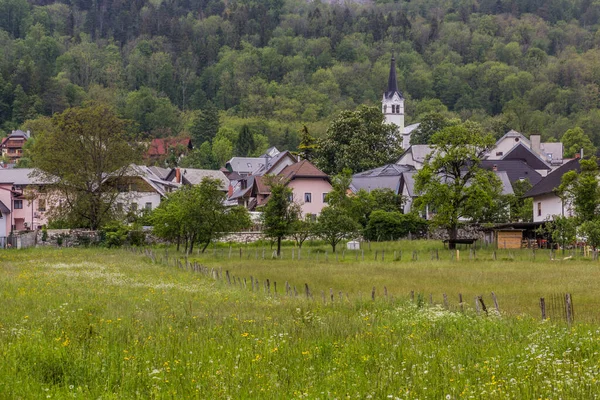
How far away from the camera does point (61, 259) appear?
47406 mm

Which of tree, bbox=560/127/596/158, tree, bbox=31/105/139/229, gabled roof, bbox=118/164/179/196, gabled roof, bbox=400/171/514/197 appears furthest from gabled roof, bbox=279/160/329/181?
tree, bbox=560/127/596/158

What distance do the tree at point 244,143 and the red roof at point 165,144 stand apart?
33.6 ft

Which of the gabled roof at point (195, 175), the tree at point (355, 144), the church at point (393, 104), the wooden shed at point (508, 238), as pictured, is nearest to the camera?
the wooden shed at point (508, 238)

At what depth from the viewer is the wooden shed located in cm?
6188

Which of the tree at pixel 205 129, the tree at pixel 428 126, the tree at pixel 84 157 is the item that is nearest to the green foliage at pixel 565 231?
the tree at pixel 84 157

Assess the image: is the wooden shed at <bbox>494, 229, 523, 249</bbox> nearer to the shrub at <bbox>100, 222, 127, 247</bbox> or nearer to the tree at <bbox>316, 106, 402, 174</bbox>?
the shrub at <bbox>100, 222, 127, 247</bbox>

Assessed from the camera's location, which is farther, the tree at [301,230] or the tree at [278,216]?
the tree at [301,230]

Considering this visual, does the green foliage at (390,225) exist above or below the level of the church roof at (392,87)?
below

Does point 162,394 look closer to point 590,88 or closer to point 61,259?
point 61,259

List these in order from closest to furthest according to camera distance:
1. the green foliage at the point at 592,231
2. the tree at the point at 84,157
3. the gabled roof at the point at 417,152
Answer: the green foliage at the point at 592,231, the tree at the point at 84,157, the gabled roof at the point at 417,152

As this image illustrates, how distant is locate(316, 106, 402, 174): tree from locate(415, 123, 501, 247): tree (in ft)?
112

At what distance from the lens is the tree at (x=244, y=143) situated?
510 ft

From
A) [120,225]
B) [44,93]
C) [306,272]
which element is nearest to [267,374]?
[306,272]

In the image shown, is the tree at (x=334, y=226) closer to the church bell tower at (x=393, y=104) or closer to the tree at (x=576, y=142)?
the tree at (x=576, y=142)
